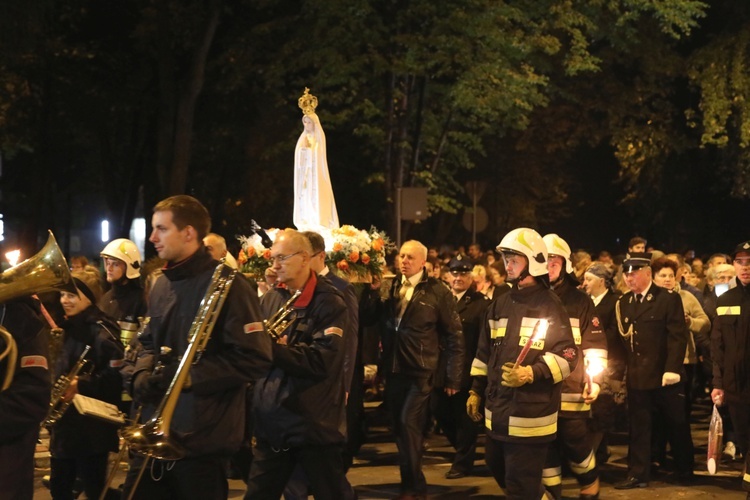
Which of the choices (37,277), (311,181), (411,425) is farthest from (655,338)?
(37,277)

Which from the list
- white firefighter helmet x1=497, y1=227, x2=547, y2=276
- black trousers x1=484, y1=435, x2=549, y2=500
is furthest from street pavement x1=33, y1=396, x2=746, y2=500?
white firefighter helmet x1=497, y1=227, x2=547, y2=276

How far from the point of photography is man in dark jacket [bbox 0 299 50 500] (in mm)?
5285

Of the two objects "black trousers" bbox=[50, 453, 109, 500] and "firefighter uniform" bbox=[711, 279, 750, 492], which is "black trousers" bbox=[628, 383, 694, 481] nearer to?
"firefighter uniform" bbox=[711, 279, 750, 492]

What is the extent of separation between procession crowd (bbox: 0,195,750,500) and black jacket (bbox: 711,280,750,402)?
0.01 m

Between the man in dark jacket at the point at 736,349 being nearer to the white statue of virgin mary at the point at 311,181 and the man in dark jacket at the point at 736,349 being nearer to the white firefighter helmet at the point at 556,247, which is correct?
the white firefighter helmet at the point at 556,247

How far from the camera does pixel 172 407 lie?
198 inches

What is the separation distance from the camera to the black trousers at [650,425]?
985cm

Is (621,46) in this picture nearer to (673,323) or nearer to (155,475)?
(673,323)

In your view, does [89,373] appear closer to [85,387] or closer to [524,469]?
[85,387]

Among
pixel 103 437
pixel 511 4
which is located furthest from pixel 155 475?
pixel 511 4

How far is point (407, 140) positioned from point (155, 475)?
19.4 meters

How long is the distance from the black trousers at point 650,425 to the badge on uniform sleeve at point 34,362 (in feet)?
19.6

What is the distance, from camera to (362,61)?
22344 millimetres

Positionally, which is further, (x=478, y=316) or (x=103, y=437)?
(x=478, y=316)
